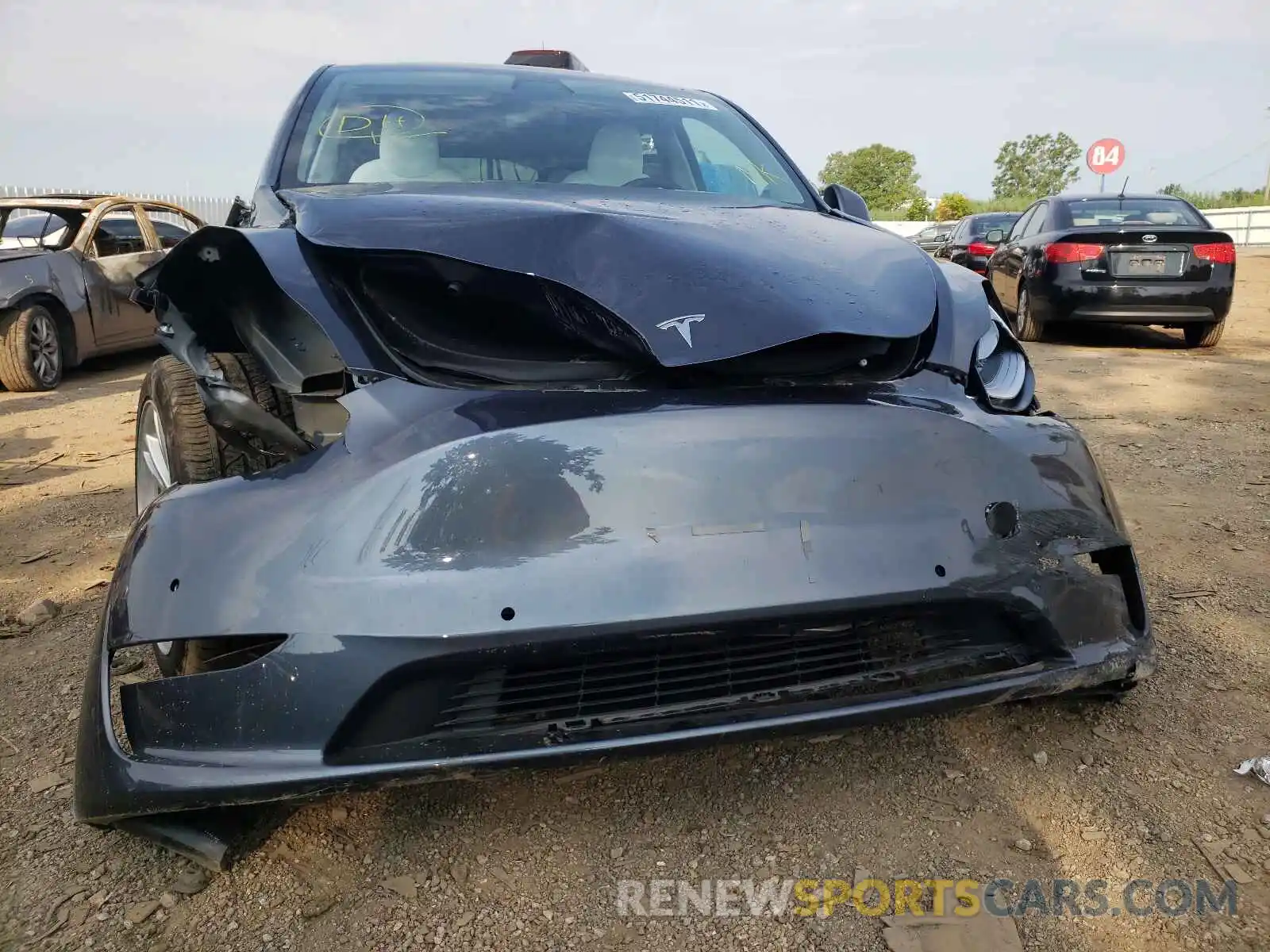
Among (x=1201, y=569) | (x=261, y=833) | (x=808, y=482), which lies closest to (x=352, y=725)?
(x=261, y=833)

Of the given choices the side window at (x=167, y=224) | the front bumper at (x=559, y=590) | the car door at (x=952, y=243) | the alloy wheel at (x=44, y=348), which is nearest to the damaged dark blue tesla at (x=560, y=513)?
the front bumper at (x=559, y=590)

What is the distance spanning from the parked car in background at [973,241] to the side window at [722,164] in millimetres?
8162

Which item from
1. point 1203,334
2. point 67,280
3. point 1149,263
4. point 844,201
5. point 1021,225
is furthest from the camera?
point 1021,225

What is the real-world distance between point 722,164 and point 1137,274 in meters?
5.76

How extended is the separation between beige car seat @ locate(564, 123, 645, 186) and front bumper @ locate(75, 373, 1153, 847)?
3.99 ft

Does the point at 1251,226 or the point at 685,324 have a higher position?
the point at 685,324

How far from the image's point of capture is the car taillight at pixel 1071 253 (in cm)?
721

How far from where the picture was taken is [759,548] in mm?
1408

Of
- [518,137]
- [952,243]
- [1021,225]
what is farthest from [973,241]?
[518,137]

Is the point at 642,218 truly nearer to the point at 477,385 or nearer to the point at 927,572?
the point at 477,385

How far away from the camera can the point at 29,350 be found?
665 cm

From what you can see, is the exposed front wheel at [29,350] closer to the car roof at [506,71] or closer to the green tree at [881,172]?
the car roof at [506,71]

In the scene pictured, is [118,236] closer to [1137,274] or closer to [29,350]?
[29,350]

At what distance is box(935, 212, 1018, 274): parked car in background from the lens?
1070cm
